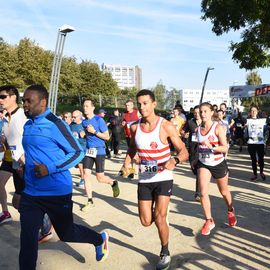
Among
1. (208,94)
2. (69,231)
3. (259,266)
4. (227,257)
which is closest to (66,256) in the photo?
(69,231)

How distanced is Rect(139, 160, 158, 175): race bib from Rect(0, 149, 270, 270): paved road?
1.06m

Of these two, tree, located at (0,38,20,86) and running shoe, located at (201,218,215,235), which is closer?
running shoe, located at (201,218,215,235)

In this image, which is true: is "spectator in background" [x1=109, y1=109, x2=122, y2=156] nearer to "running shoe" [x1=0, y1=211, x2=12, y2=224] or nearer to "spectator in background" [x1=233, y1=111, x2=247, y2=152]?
"spectator in background" [x1=233, y1=111, x2=247, y2=152]

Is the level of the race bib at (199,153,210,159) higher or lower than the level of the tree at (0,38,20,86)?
lower

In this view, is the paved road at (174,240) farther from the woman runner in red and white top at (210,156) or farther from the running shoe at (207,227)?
the woman runner in red and white top at (210,156)

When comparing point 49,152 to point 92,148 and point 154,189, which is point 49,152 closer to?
point 154,189

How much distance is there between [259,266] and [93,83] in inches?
1711

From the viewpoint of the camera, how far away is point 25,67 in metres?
33.4

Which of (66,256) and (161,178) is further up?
(161,178)

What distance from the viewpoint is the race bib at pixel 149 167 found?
4.23 m

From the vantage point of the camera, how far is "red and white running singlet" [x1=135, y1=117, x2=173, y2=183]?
4.19m

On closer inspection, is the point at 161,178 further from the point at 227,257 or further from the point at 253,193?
the point at 253,193

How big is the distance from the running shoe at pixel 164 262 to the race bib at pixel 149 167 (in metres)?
0.92

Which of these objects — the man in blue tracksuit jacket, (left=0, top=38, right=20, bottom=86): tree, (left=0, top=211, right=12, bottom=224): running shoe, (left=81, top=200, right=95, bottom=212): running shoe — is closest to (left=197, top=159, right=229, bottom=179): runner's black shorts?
(left=81, top=200, right=95, bottom=212): running shoe
